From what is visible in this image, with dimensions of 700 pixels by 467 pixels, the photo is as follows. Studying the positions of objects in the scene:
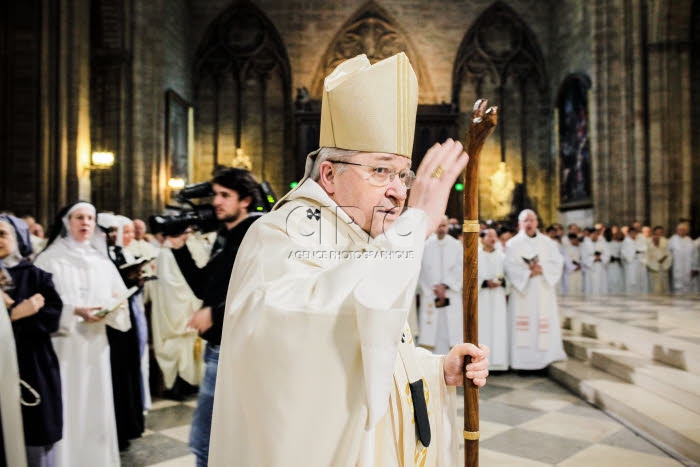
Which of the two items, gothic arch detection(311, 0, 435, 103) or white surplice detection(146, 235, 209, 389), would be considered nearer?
white surplice detection(146, 235, 209, 389)

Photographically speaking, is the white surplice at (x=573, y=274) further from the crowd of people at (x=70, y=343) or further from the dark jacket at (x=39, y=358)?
the dark jacket at (x=39, y=358)

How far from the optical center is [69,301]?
11.2 feet

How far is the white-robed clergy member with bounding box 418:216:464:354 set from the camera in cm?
703

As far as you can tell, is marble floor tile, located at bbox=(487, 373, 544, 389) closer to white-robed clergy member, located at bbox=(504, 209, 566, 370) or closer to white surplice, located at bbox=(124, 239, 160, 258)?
white-robed clergy member, located at bbox=(504, 209, 566, 370)

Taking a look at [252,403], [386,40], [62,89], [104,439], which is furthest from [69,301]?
[386,40]

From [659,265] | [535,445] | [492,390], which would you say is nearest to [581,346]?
[492,390]

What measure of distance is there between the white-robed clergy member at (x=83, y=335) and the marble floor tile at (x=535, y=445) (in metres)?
2.61

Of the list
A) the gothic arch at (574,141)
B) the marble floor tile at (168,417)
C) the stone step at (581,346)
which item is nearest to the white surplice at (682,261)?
the gothic arch at (574,141)

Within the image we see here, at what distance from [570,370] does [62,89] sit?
29.6 ft

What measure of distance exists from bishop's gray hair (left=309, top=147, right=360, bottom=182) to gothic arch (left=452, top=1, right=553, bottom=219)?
17340 millimetres

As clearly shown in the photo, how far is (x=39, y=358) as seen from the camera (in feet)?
9.98

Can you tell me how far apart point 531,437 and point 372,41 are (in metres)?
16.3

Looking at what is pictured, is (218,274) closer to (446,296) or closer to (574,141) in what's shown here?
(446,296)

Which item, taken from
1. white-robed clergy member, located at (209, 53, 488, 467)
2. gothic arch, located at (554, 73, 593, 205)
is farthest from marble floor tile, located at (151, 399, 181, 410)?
gothic arch, located at (554, 73, 593, 205)
